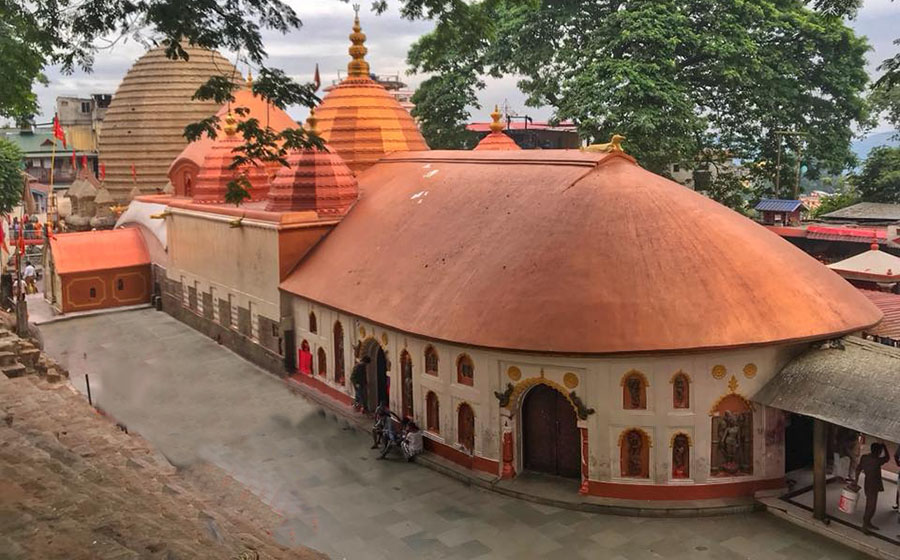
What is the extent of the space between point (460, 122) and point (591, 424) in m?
28.6

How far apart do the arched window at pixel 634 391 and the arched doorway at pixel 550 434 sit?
102cm

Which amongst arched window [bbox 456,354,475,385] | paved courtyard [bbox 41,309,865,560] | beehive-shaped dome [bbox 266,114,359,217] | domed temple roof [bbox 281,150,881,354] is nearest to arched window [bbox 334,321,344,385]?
domed temple roof [bbox 281,150,881,354]

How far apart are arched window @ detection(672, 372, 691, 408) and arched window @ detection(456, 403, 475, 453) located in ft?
11.4

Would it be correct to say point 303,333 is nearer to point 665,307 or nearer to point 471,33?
point 665,307

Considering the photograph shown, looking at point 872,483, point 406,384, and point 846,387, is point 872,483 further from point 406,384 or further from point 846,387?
point 406,384

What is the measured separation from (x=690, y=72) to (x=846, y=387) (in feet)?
80.3

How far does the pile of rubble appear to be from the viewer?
5.83m

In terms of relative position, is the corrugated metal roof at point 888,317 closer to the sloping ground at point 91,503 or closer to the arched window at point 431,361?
the arched window at point 431,361

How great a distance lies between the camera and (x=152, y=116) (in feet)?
123

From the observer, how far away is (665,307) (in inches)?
520

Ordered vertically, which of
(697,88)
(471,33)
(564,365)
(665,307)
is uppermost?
(697,88)

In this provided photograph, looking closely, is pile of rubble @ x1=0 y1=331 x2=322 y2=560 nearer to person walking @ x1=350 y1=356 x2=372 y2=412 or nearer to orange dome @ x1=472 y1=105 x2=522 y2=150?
person walking @ x1=350 y1=356 x2=372 y2=412

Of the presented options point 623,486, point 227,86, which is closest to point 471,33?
point 227,86

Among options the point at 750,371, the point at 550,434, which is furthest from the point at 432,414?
the point at 750,371
